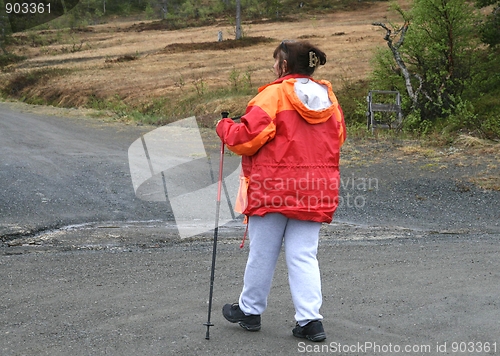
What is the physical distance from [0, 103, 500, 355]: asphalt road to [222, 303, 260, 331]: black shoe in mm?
54

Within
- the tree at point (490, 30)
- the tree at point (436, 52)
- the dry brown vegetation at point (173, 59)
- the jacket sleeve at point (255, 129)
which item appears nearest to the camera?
the jacket sleeve at point (255, 129)

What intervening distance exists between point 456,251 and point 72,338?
4318mm

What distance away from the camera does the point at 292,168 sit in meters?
4.27

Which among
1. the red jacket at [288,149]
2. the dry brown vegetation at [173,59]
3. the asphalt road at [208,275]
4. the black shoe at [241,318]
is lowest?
the dry brown vegetation at [173,59]

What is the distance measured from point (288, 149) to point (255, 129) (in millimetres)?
247

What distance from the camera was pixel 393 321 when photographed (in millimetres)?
4738

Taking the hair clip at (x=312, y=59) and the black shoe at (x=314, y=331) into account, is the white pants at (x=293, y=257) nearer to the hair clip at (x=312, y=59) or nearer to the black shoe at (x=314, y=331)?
the black shoe at (x=314, y=331)

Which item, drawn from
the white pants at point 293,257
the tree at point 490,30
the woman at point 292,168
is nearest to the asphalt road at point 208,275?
the white pants at point 293,257

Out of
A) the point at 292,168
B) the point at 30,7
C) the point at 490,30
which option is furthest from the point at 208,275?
the point at 490,30

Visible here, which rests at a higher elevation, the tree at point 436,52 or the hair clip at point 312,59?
the hair clip at point 312,59

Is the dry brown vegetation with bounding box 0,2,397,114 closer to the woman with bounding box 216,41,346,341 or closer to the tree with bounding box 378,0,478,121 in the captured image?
the tree with bounding box 378,0,478,121

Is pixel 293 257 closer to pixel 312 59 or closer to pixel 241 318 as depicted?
pixel 241 318

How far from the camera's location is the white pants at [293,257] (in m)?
4.36

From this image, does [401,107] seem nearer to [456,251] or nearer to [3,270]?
[456,251]
